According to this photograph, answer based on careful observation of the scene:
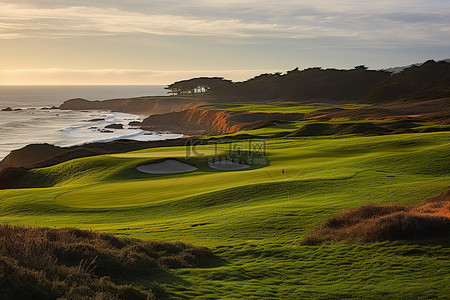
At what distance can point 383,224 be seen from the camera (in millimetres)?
14617

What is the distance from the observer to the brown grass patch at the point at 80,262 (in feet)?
27.4

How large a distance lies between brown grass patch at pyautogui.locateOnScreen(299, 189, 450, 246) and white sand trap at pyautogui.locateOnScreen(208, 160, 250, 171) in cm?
2043

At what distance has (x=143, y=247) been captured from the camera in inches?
532

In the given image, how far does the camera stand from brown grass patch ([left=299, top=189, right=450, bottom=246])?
14.2 m

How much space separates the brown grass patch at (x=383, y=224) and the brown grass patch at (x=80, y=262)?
4.21 m

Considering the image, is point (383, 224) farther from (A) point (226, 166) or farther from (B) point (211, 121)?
(B) point (211, 121)

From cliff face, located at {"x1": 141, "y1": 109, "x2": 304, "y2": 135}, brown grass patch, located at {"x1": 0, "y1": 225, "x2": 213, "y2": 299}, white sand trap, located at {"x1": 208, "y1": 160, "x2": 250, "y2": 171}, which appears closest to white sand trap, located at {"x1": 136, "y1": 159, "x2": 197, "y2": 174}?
white sand trap, located at {"x1": 208, "y1": 160, "x2": 250, "y2": 171}

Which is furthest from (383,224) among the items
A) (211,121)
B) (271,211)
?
(211,121)

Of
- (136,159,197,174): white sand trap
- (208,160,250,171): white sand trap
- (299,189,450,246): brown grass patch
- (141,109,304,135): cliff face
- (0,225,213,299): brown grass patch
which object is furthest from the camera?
(141,109,304,135): cliff face

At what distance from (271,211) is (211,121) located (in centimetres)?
9192

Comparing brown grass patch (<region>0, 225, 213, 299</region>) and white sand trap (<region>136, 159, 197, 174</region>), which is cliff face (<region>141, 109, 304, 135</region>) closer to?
white sand trap (<region>136, 159, 197, 174</region>)

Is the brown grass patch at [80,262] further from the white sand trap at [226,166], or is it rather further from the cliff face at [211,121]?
the cliff face at [211,121]

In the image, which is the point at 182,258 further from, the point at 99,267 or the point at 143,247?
the point at 99,267

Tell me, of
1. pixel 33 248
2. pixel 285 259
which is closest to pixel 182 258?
pixel 285 259
